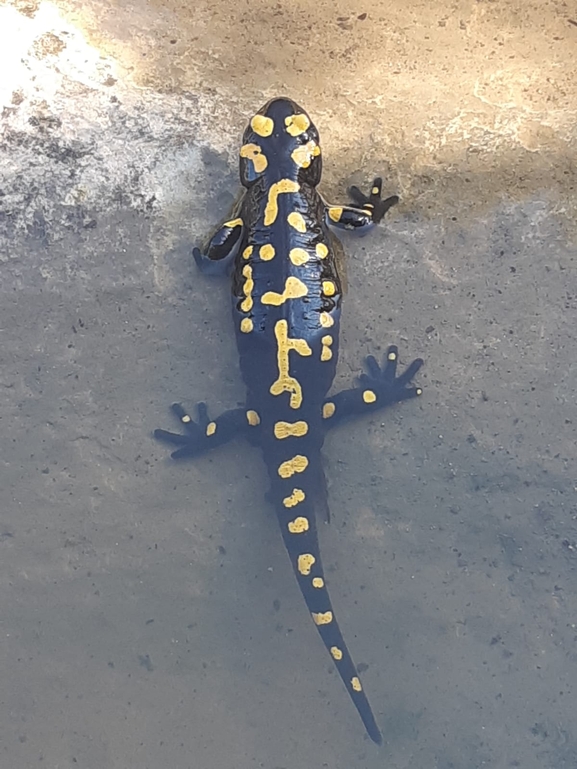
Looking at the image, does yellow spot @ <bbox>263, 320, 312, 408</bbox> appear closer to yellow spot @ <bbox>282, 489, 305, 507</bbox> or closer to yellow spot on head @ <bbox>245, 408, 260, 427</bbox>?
yellow spot on head @ <bbox>245, 408, 260, 427</bbox>

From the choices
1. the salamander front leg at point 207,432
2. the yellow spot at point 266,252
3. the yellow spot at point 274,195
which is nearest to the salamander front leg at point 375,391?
the salamander front leg at point 207,432

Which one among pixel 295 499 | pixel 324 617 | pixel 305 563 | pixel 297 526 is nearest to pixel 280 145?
pixel 295 499

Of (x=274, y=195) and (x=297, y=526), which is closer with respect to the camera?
(x=297, y=526)

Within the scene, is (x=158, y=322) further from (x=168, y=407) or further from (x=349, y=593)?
(x=349, y=593)

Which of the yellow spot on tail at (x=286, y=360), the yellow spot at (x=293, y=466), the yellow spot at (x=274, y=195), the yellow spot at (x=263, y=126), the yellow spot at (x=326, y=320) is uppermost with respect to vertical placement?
the yellow spot at (x=263, y=126)

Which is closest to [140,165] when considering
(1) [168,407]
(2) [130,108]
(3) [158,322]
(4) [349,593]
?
(2) [130,108]

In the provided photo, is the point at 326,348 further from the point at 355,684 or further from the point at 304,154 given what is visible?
the point at 355,684

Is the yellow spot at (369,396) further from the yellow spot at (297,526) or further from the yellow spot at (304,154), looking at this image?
the yellow spot at (304,154)
